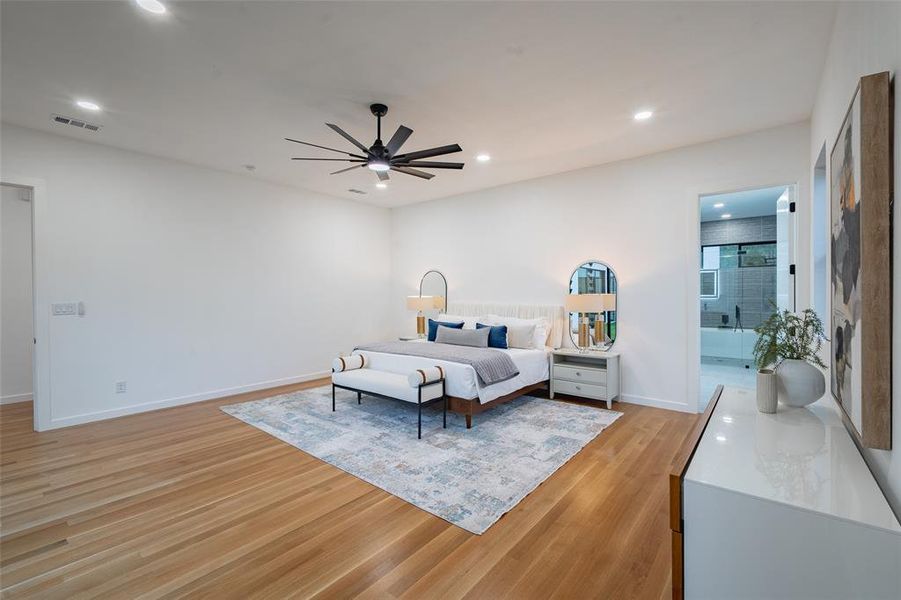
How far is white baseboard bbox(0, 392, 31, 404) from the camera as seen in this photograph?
199 inches

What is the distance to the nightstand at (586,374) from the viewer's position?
4.61 metres

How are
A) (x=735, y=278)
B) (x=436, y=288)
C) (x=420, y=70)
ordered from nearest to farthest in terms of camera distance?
(x=420, y=70), (x=436, y=288), (x=735, y=278)

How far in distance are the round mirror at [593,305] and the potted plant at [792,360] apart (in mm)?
2653

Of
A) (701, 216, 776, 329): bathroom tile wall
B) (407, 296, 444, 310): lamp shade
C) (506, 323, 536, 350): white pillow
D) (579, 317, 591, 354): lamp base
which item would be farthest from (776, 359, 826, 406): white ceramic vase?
(701, 216, 776, 329): bathroom tile wall

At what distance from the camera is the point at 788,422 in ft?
6.06

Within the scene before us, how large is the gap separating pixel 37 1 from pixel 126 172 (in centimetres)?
270

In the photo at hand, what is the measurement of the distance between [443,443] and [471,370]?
2.44 feet

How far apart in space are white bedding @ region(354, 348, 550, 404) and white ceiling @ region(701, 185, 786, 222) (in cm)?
361

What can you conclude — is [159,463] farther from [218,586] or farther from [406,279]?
[406,279]

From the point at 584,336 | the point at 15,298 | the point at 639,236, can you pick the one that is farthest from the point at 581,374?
the point at 15,298

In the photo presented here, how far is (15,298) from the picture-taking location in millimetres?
5172

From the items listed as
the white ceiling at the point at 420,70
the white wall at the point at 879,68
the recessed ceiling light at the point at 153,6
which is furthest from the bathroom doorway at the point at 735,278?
the recessed ceiling light at the point at 153,6

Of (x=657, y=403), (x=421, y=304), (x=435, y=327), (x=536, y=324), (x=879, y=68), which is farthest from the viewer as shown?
(x=421, y=304)

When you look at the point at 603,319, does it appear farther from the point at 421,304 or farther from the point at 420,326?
the point at 420,326
